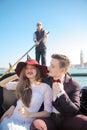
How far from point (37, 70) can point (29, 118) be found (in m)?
0.39

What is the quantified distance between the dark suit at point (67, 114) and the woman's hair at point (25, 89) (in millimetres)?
219

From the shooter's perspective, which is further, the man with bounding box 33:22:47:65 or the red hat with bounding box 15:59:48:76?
the man with bounding box 33:22:47:65

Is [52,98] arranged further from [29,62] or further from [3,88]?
[3,88]

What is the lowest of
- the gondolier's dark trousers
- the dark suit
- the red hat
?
the dark suit

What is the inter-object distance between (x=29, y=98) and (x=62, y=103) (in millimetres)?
303

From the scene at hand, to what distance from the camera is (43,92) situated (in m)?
2.03

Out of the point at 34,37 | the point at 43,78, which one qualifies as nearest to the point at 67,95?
the point at 43,78

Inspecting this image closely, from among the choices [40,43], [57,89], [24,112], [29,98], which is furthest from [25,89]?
[40,43]

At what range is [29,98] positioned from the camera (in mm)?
2029

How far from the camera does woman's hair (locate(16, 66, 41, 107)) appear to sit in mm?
2029

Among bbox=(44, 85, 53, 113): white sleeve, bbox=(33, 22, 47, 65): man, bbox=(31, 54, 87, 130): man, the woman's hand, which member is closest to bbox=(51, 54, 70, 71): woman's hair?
bbox=(31, 54, 87, 130): man

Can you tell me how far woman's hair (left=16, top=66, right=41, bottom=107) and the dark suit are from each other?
0.22 m

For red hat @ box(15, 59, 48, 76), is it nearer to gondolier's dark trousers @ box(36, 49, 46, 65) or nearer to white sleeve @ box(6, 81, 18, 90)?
white sleeve @ box(6, 81, 18, 90)

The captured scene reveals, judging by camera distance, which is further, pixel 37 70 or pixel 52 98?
pixel 37 70
